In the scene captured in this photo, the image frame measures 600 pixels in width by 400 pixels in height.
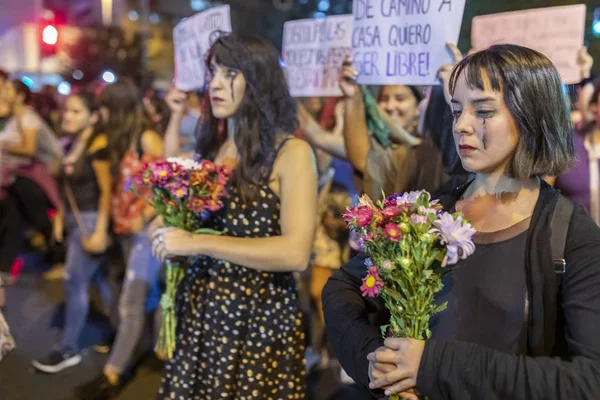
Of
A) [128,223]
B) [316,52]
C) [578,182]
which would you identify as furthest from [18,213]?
[578,182]

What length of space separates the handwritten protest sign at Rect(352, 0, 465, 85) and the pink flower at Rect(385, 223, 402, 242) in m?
1.42

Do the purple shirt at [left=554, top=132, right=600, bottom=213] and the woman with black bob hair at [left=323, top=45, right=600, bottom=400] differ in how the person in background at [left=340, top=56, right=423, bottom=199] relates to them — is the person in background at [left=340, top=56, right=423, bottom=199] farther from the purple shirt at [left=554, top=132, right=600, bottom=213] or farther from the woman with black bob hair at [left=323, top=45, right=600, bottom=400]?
the woman with black bob hair at [left=323, top=45, right=600, bottom=400]

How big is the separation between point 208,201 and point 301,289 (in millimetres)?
2536

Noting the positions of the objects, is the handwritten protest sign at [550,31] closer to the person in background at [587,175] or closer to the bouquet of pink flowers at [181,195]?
the person in background at [587,175]

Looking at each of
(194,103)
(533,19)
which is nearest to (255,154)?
(533,19)

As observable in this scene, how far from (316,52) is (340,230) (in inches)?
49.9

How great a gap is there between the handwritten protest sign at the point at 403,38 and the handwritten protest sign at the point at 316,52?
322mm

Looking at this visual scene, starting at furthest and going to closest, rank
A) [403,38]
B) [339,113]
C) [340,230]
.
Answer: [339,113]
[340,230]
[403,38]

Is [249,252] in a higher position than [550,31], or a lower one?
lower

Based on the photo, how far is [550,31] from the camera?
109 inches

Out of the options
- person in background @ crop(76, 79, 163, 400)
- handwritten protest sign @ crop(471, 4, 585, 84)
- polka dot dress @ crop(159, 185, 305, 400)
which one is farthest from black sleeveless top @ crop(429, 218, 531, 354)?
person in background @ crop(76, 79, 163, 400)

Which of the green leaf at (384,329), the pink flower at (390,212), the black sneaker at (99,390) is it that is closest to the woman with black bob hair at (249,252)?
the green leaf at (384,329)

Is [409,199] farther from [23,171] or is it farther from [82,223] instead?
[23,171]

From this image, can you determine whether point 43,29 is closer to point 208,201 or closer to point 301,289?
point 301,289
